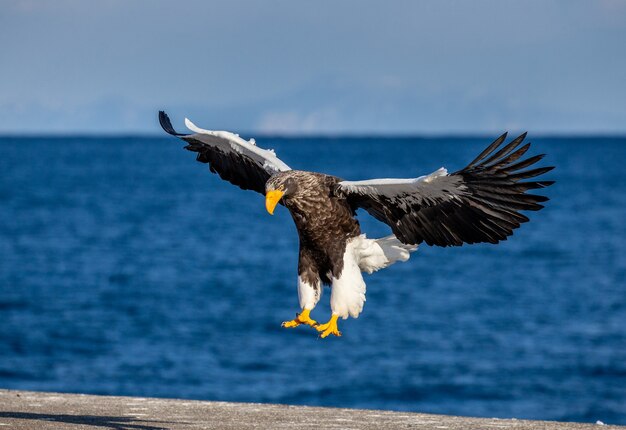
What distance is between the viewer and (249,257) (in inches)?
1887

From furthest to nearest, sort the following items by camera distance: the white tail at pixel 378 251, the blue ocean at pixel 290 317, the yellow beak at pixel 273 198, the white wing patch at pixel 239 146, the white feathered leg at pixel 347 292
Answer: the blue ocean at pixel 290 317, the white wing patch at pixel 239 146, the white tail at pixel 378 251, the white feathered leg at pixel 347 292, the yellow beak at pixel 273 198

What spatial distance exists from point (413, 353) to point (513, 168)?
745 inches

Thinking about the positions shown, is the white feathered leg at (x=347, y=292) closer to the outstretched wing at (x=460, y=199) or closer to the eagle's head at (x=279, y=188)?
the outstretched wing at (x=460, y=199)

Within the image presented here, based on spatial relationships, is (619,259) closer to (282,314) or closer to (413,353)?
(282,314)

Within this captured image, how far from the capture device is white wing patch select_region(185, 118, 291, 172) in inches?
409

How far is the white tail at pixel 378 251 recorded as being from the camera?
32.2 ft

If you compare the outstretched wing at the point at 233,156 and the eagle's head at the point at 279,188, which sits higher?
the outstretched wing at the point at 233,156

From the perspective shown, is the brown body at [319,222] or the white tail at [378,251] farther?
the white tail at [378,251]

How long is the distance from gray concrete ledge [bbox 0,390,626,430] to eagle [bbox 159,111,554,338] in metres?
1.11

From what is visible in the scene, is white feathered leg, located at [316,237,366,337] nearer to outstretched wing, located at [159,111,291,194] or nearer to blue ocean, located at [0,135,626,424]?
outstretched wing, located at [159,111,291,194]

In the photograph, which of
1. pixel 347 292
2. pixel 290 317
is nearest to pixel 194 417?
pixel 347 292

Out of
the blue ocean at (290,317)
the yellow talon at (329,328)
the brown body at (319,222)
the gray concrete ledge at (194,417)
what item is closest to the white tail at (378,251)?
the brown body at (319,222)

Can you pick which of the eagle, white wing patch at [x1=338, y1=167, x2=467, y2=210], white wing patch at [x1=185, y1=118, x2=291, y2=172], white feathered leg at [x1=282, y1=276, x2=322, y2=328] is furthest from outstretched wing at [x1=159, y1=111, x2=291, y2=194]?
white feathered leg at [x1=282, y1=276, x2=322, y2=328]

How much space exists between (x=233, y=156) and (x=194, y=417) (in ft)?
7.39
